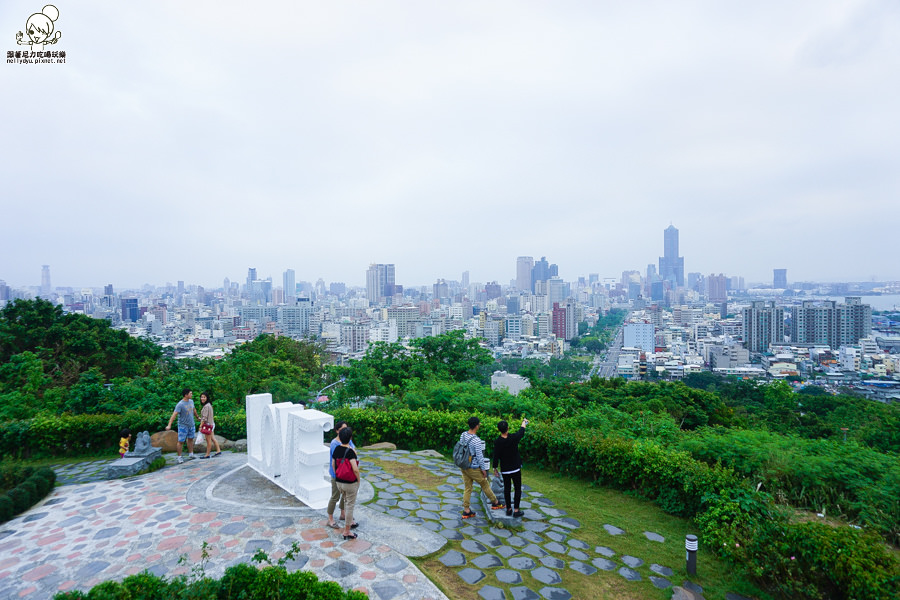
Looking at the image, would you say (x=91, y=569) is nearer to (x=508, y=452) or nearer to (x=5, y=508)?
(x=5, y=508)

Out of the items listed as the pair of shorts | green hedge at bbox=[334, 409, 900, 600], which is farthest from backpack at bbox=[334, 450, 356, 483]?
the pair of shorts

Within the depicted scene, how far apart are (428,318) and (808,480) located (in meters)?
138

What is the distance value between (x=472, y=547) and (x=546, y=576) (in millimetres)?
887

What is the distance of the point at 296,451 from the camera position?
21.1 feet

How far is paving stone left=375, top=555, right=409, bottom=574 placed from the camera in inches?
184

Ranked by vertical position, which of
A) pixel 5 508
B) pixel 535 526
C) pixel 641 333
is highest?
pixel 5 508

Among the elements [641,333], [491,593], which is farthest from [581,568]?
[641,333]

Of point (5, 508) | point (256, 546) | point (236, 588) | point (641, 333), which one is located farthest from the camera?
point (641, 333)

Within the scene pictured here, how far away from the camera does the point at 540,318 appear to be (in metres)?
138

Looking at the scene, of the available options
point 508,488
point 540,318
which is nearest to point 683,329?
point 540,318

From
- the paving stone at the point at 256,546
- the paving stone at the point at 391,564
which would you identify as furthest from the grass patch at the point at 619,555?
the paving stone at the point at 256,546

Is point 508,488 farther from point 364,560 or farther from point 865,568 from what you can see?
point 865,568

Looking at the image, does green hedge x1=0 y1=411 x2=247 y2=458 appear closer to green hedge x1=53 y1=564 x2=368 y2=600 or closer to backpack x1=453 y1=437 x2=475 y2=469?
backpack x1=453 y1=437 x2=475 y2=469

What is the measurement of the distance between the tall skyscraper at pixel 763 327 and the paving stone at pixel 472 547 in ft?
363
